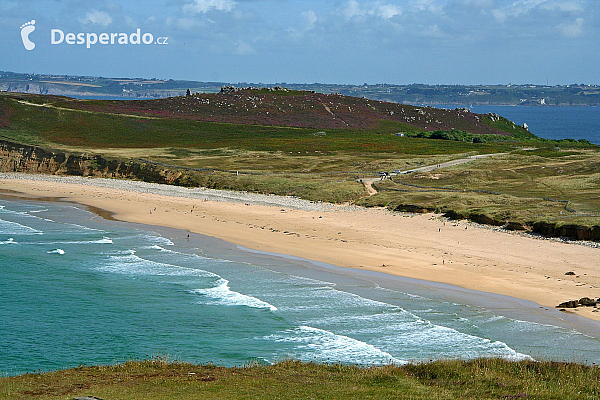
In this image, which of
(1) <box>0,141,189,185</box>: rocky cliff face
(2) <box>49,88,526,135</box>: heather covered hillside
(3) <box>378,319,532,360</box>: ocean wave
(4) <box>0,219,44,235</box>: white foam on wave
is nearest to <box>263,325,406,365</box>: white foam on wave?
(3) <box>378,319,532,360</box>: ocean wave

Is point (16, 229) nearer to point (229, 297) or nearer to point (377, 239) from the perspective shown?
point (229, 297)

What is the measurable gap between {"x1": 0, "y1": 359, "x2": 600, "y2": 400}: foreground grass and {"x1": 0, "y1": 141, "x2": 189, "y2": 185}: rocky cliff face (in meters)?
60.1

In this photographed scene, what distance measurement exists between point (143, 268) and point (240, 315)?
10.3 m

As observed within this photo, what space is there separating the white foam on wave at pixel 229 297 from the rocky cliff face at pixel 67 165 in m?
47.1

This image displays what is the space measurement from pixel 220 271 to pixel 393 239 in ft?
41.9

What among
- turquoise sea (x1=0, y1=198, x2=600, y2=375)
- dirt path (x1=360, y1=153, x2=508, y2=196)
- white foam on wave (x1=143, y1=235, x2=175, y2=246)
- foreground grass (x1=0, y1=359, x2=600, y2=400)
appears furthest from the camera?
dirt path (x1=360, y1=153, x2=508, y2=196)

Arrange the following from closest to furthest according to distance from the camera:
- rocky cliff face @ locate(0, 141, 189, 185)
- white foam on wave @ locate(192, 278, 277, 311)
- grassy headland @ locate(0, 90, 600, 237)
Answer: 1. white foam on wave @ locate(192, 278, 277, 311)
2. grassy headland @ locate(0, 90, 600, 237)
3. rocky cliff face @ locate(0, 141, 189, 185)

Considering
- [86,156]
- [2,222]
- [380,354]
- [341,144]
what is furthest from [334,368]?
[341,144]

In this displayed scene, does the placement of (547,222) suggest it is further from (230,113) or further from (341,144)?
(230,113)

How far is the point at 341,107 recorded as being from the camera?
151 metres

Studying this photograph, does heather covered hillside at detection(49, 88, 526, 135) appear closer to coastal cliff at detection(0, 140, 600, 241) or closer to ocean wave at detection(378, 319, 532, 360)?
coastal cliff at detection(0, 140, 600, 241)

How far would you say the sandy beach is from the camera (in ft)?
109

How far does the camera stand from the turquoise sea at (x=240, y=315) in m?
23.5

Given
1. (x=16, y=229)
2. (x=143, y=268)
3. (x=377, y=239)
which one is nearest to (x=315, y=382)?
(x=143, y=268)
